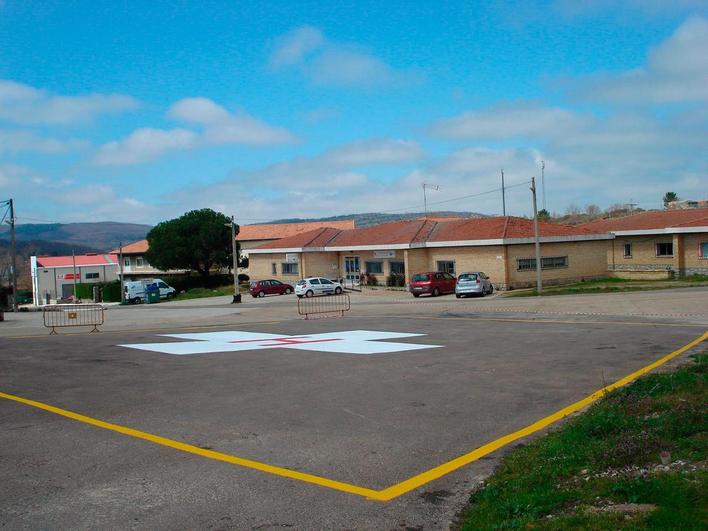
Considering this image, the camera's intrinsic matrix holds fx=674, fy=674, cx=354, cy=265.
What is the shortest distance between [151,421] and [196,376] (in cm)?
428

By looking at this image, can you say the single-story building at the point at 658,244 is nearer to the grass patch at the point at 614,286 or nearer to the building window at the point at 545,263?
the grass patch at the point at 614,286

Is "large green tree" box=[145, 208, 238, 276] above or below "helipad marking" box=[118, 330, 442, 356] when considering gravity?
above

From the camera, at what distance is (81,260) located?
3723 inches

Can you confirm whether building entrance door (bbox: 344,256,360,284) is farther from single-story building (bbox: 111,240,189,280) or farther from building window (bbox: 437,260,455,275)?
single-story building (bbox: 111,240,189,280)

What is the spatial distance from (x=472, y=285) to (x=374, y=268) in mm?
15804

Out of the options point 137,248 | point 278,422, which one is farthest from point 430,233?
point 137,248

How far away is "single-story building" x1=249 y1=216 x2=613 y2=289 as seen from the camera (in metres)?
45.2

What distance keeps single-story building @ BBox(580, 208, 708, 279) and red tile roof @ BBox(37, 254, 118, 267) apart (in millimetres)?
67030

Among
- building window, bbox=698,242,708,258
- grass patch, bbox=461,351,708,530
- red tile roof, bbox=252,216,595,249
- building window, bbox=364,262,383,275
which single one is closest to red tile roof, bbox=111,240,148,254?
red tile roof, bbox=252,216,595,249

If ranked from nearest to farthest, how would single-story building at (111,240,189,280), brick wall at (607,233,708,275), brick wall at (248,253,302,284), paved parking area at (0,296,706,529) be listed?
paved parking area at (0,296,706,529), brick wall at (607,233,708,275), brick wall at (248,253,302,284), single-story building at (111,240,189,280)

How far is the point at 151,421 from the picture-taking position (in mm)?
10305

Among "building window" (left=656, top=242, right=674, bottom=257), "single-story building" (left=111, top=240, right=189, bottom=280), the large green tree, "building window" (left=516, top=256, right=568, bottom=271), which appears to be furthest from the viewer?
"single-story building" (left=111, top=240, right=189, bottom=280)

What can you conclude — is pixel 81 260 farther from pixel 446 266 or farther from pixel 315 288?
pixel 446 266

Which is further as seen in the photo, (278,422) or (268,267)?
(268,267)
